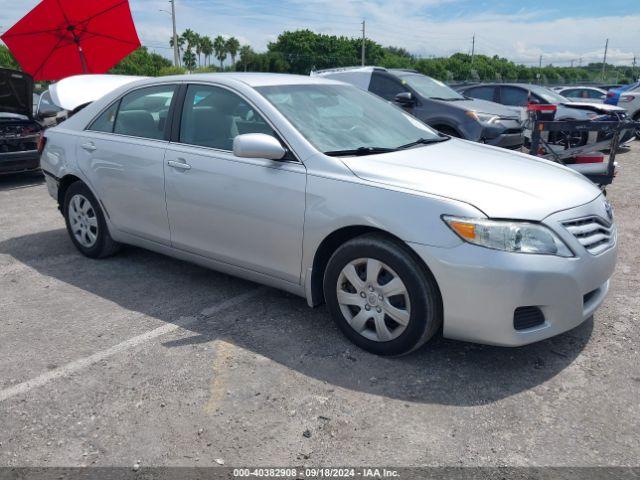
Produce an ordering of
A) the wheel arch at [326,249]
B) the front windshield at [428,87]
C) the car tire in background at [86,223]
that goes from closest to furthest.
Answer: the wheel arch at [326,249] → the car tire in background at [86,223] → the front windshield at [428,87]

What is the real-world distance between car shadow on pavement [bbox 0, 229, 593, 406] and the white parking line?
7 cm

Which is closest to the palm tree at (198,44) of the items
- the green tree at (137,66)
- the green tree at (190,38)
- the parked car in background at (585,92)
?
the green tree at (190,38)

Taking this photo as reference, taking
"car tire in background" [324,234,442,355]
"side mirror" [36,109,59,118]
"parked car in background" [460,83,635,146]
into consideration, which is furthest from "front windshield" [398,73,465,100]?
"car tire in background" [324,234,442,355]

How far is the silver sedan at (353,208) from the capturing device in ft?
9.67

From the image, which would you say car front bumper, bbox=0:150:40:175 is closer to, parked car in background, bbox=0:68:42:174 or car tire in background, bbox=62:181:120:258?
parked car in background, bbox=0:68:42:174

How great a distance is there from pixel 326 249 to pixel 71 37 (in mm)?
9318

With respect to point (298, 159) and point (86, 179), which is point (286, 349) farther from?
point (86, 179)

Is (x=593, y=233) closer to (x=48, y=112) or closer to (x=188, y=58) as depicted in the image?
(x=48, y=112)

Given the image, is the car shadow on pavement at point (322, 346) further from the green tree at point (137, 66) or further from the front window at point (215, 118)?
the green tree at point (137, 66)

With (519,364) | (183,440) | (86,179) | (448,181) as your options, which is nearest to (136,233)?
(86,179)

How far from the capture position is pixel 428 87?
9.93 metres

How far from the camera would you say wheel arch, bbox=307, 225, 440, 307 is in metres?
3.29

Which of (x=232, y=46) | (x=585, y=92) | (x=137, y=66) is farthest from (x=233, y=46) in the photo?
(x=585, y=92)

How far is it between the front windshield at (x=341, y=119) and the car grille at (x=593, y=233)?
1258mm
